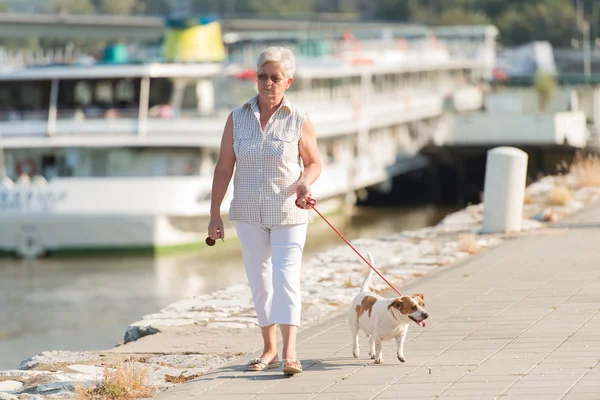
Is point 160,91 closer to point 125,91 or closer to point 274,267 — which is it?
point 125,91

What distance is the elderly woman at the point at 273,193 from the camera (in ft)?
22.6

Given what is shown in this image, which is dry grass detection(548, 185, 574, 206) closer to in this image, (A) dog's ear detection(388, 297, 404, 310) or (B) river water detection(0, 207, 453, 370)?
(B) river water detection(0, 207, 453, 370)

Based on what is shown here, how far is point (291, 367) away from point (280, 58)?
5.08ft

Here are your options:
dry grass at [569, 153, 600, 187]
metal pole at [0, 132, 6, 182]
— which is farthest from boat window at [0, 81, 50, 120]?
dry grass at [569, 153, 600, 187]

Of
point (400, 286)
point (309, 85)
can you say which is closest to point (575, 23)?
point (309, 85)

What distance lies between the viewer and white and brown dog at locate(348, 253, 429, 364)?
22.2 feet

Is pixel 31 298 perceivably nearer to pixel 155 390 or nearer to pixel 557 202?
pixel 557 202

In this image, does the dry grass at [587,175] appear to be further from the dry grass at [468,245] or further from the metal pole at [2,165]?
the metal pole at [2,165]

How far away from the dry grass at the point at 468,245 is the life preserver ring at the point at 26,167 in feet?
57.4

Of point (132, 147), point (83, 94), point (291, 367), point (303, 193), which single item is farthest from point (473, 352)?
point (83, 94)

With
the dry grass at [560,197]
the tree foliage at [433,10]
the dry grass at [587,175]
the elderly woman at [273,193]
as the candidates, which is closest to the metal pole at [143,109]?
the dry grass at [587,175]

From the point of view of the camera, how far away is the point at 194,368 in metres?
7.33

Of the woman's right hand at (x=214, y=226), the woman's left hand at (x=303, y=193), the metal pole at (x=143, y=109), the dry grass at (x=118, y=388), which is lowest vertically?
the metal pole at (x=143, y=109)

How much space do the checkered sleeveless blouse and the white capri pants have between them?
2.6 inches
